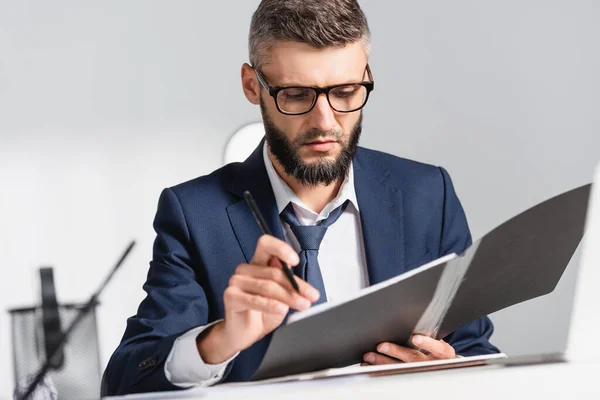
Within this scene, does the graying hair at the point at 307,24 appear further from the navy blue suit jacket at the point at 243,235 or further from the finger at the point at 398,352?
the finger at the point at 398,352

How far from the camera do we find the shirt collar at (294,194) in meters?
1.89

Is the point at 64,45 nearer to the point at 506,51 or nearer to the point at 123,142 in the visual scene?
the point at 123,142

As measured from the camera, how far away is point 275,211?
1.85m

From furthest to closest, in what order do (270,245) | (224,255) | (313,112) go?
1. (224,255)
2. (313,112)
3. (270,245)

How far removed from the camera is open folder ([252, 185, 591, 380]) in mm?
1151

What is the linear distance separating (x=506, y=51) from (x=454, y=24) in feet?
0.86

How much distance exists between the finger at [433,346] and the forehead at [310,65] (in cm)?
58

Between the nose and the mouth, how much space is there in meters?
0.03

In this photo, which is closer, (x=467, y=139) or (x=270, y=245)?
(x=270, y=245)

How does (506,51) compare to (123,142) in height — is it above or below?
above

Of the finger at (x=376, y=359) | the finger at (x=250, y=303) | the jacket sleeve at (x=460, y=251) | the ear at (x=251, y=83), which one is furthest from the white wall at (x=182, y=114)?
the finger at (x=250, y=303)

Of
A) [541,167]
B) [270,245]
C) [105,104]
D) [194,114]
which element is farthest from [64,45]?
[270,245]

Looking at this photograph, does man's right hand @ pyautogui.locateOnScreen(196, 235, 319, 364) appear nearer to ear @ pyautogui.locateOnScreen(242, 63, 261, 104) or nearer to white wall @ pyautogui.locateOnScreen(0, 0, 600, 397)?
ear @ pyautogui.locateOnScreen(242, 63, 261, 104)

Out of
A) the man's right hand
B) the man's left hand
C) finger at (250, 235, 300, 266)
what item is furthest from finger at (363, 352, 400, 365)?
finger at (250, 235, 300, 266)
